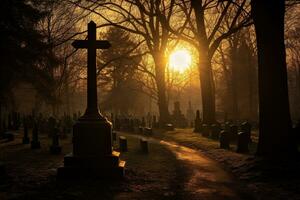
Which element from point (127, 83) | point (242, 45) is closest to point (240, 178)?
point (242, 45)

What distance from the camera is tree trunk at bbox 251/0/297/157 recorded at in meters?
9.38

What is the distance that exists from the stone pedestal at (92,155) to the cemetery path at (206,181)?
154 cm

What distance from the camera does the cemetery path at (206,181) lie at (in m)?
6.77

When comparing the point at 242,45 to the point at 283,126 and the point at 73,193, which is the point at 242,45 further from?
the point at 73,193

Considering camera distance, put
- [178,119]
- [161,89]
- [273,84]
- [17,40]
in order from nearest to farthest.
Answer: [273,84], [17,40], [161,89], [178,119]

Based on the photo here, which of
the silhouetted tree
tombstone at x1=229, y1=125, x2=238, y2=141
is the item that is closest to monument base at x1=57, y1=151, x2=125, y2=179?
tombstone at x1=229, y1=125, x2=238, y2=141

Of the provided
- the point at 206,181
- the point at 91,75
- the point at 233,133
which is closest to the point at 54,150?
the point at 91,75

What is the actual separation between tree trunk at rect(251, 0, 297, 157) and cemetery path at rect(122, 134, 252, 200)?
58.6 inches

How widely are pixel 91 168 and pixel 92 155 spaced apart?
308mm

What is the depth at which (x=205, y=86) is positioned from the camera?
68.3ft

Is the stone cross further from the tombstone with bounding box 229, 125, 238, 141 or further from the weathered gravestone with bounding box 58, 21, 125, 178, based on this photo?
the tombstone with bounding box 229, 125, 238, 141

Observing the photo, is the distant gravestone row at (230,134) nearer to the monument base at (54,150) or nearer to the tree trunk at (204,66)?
the tree trunk at (204,66)

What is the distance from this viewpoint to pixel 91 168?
27.1 ft

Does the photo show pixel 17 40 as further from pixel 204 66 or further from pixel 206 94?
pixel 206 94
